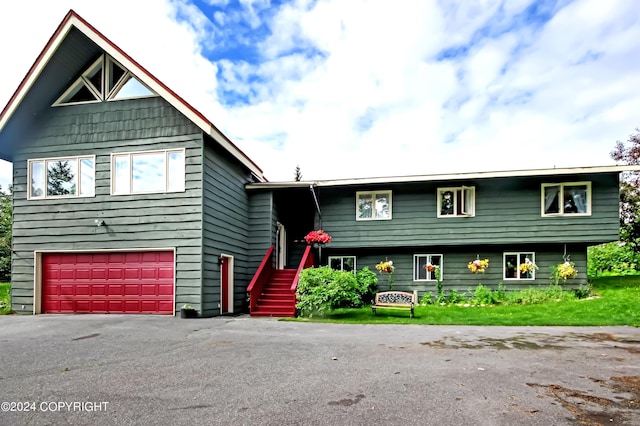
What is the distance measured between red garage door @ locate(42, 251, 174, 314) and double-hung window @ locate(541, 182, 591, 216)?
44.9ft

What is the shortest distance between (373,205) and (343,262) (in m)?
2.89

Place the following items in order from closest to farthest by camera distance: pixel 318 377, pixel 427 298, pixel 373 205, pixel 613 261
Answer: pixel 318 377, pixel 427 298, pixel 373 205, pixel 613 261

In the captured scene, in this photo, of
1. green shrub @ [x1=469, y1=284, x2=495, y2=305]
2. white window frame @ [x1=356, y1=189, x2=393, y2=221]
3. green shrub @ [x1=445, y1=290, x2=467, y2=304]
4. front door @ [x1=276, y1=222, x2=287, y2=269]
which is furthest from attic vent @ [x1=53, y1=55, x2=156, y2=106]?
green shrub @ [x1=469, y1=284, x2=495, y2=305]

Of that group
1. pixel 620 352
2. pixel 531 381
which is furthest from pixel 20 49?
pixel 620 352

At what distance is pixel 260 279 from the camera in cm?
1319

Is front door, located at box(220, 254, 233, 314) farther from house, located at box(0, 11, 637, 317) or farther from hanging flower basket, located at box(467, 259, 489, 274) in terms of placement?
hanging flower basket, located at box(467, 259, 489, 274)

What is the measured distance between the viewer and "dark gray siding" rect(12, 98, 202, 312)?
1178cm

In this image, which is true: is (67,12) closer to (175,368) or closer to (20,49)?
(20,49)

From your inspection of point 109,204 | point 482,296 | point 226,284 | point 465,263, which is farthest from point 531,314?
point 109,204

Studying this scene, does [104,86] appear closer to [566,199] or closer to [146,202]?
[146,202]

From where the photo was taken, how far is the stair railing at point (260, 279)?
12500mm

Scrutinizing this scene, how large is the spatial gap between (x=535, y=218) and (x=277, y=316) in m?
10.4

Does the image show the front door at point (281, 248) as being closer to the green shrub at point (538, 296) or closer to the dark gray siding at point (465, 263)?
the dark gray siding at point (465, 263)

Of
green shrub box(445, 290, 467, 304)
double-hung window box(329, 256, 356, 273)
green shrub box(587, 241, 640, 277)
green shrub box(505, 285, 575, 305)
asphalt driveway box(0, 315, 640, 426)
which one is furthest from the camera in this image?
green shrub box(587, 241, 640, 277)
